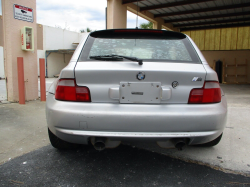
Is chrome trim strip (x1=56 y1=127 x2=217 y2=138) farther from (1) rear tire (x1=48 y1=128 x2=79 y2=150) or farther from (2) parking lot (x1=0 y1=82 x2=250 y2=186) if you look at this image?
(1) rear tire (x1=48 y1=128 x2=79 y2=150)

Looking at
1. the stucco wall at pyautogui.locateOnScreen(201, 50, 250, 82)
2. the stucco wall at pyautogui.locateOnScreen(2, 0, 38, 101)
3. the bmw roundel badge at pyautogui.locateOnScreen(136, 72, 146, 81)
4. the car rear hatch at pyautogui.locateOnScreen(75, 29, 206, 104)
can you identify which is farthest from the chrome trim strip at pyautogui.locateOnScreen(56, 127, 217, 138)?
the stucco wall at pyautogui.locateOnScreen(201, 50, 250, 82)

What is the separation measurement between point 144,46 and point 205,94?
32.6 inches

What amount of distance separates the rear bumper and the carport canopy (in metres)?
5.83

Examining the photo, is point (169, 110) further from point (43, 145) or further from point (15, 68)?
point (15, 68)

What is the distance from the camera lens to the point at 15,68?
5418 mm

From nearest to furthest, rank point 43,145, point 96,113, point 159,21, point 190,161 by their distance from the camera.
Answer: point 96,113 < point 190,161 < point 43,145 < point 159,21

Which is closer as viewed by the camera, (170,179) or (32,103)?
(170,179)

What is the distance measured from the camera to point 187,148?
2.81 m

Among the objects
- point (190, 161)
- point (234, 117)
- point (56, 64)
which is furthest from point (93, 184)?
point (56, 64)

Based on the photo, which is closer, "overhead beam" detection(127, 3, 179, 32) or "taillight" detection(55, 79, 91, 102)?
"taillight" detection(55, 79, 91, 102)

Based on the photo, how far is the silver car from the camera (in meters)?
1.84

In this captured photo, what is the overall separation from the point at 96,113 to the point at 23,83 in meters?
4.22

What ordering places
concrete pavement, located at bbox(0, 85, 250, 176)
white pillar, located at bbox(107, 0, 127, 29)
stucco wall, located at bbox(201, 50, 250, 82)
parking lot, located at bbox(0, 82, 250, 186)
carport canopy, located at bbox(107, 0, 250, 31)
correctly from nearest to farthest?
parking lot, located at bbox(0, 82, 250, 186) → concrete pavement, located at bbox(0, 85, 250, 176) → white pillar, located at bbox(107, 0, 127, 29) → carport canopy, located at bbox(107, 0, 250, 31) → stucco wall, located at bbox(201, 50, 250, 82)

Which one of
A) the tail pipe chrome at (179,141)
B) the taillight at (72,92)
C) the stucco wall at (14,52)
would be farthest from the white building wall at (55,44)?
the tail pipe chrome at (179,141)
